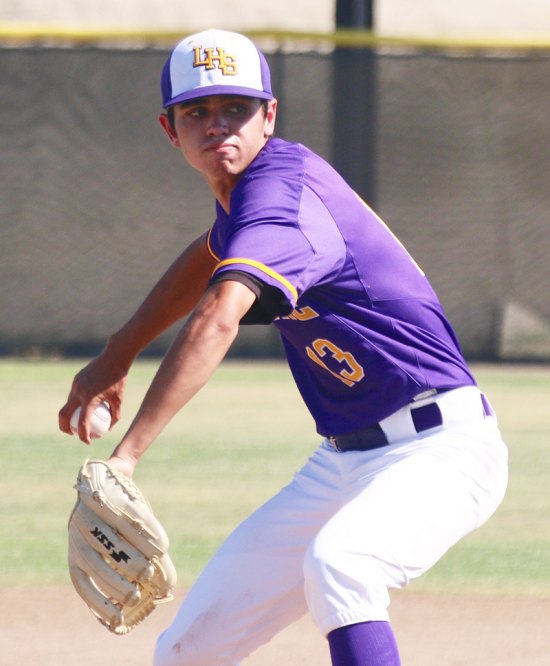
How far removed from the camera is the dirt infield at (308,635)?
14.2 ft

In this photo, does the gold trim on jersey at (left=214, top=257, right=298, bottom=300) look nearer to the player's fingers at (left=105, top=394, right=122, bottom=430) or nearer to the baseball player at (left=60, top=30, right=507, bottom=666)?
the baseball player at (left=60, top=30, right=507, bottom=666)

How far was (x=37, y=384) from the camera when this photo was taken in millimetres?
10109

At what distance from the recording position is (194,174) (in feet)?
38.2

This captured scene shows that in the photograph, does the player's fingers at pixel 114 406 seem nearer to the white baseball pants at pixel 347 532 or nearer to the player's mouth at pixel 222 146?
the white baseball pants at pixel 347 532

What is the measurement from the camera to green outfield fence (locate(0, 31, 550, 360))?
38.4ft

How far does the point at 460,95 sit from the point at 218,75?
9006 mm

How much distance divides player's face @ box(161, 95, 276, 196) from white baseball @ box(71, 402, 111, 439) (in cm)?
68

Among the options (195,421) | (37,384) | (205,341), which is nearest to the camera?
(205,341)

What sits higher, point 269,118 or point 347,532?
point 269,118

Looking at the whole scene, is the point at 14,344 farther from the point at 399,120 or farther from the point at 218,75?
the point at 218,75

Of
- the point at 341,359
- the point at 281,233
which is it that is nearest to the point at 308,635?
the point at 341,359

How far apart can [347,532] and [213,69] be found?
105 cm

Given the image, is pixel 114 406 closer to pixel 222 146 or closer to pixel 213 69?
pixel 222 146

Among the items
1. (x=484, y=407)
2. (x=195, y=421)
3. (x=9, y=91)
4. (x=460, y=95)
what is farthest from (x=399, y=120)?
(x=484, y=407)
